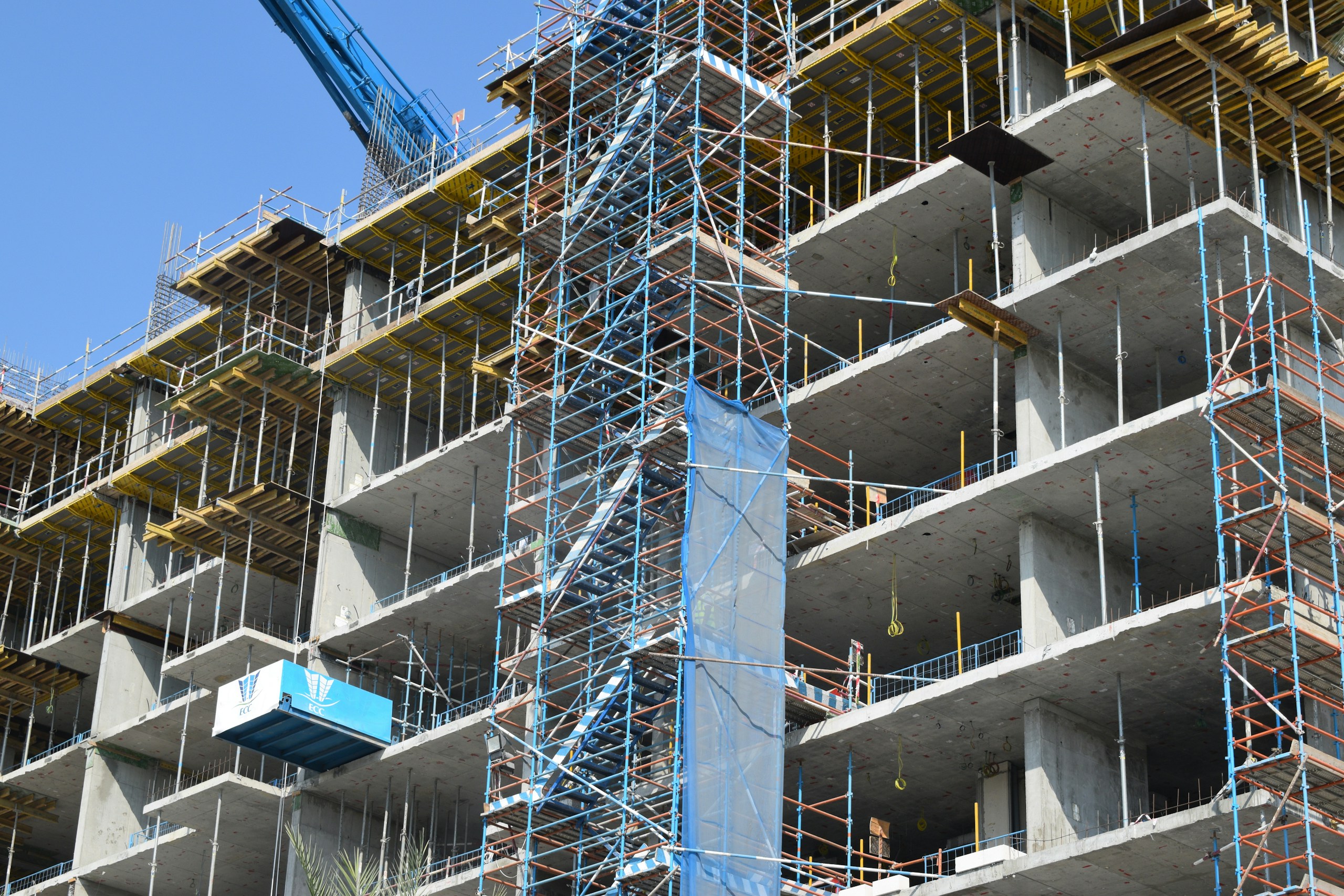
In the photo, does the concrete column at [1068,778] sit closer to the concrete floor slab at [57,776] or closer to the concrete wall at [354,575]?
the concrete wall at [354,575]

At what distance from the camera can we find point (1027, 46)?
45.7 metres

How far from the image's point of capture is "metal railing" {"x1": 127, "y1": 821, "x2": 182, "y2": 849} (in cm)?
5806

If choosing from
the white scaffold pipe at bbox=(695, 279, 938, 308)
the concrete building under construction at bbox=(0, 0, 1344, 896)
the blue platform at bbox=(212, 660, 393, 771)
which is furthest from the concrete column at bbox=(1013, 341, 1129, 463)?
the blue platform at bbox=(212, 660, 393, 771)

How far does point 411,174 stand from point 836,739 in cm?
3213

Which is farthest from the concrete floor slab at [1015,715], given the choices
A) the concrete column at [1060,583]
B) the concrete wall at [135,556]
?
the concrete wall at [135,556]

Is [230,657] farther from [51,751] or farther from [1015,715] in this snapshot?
[1015,715]

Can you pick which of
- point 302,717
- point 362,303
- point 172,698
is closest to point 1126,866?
point 302,717

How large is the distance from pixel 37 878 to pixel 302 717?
79.2ft

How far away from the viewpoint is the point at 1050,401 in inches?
1688

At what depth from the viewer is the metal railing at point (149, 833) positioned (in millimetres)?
58062

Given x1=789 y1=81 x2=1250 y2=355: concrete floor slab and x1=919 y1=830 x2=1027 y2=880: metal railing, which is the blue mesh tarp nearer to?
x1=919 y1=830 x2=1027 y2=880: metal railing

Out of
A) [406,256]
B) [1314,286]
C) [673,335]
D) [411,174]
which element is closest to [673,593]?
[673,335]

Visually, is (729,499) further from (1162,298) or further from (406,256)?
(406,256)

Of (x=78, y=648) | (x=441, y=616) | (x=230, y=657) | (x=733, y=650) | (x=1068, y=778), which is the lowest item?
(x=1068, y=778)
